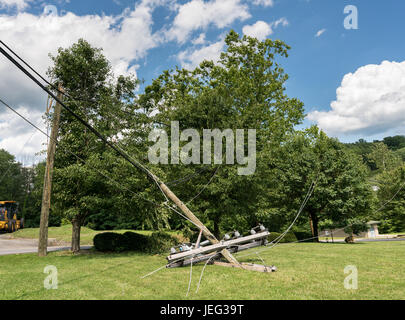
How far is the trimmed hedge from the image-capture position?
16.0 m

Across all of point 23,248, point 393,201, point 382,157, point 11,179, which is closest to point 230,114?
point 23,248

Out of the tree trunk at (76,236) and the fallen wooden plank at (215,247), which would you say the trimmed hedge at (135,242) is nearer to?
the tree trunk at (76,236)

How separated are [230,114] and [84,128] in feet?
32.1

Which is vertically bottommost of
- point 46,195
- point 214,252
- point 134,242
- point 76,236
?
point 134,242

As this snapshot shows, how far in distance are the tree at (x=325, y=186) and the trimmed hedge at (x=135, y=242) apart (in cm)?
1329

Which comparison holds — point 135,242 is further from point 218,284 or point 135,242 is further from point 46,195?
point 218,284

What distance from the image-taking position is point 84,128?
52.9 feet

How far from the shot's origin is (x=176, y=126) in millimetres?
19312

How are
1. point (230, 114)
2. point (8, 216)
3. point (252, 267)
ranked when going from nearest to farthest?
point (252, 267) → point (230, 114) → point (8, 216)

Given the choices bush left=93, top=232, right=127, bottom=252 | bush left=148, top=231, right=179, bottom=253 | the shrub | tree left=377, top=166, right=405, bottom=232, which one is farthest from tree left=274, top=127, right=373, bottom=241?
tree left=377, top=166, right=405, bottom=232

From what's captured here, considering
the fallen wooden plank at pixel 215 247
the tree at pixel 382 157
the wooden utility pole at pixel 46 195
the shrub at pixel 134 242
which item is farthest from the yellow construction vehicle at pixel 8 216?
the tree at pixel 382 157

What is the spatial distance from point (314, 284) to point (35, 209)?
52.5 m
